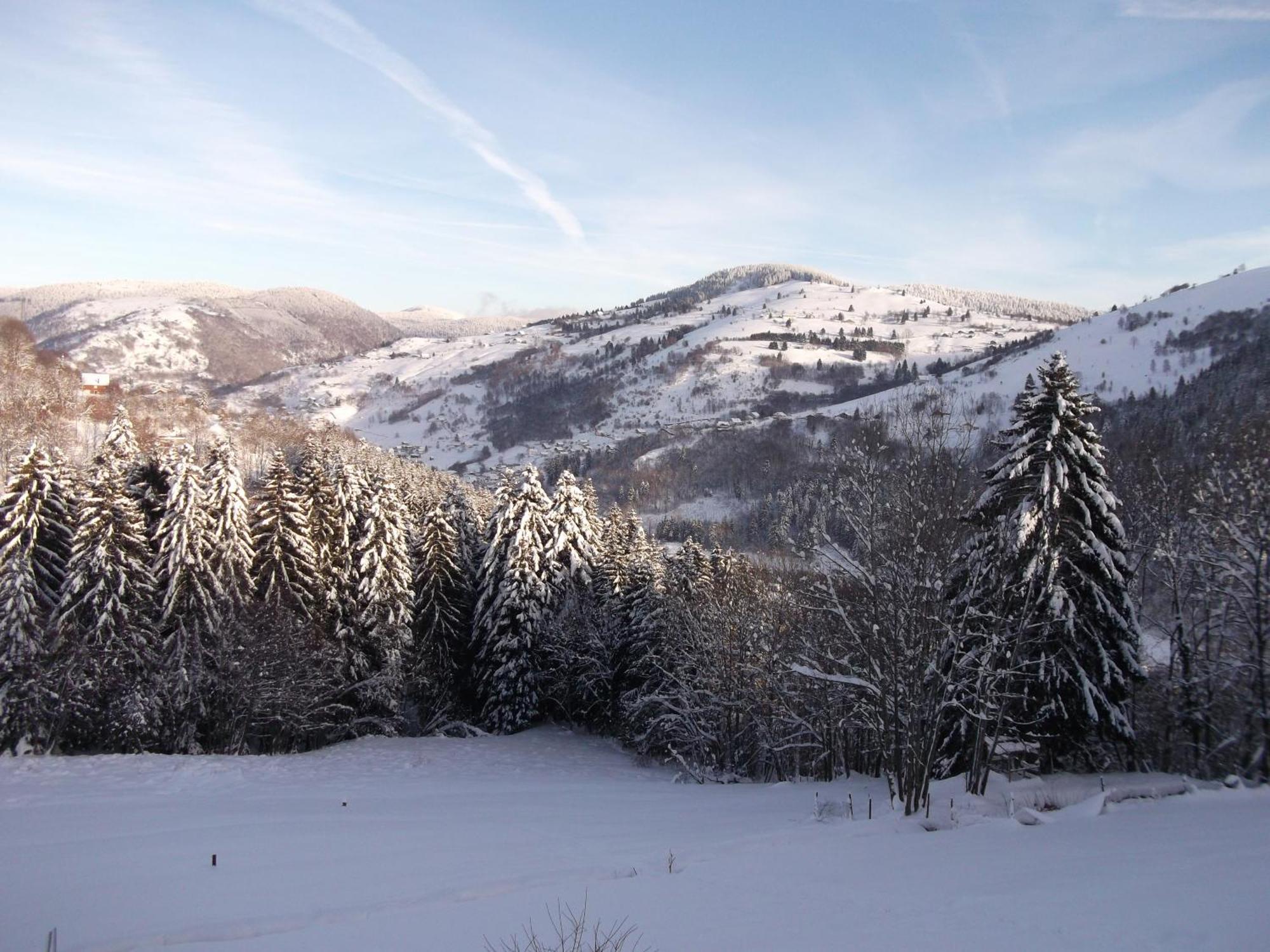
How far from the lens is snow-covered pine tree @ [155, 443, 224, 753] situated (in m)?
26.3

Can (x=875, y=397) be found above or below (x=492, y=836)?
above

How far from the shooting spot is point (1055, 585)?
1698cm

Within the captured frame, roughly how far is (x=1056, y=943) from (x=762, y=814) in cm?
953

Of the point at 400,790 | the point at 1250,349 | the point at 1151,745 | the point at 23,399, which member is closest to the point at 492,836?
the point at 400,790

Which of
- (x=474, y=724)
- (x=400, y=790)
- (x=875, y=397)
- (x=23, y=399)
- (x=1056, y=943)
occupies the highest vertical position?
(x=875, y=397)

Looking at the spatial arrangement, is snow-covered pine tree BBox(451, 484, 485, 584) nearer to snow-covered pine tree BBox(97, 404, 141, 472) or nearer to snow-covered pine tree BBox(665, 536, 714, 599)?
snow-covered pine tree BBox(665, 536, 714, 599)

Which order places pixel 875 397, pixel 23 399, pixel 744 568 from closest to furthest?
1. pixel 744 568
2. pixel 23 399
3. pixel 875 397

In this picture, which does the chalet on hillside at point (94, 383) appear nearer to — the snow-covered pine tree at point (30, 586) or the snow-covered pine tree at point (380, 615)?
the snow-covered pine tree at point (30, 586)

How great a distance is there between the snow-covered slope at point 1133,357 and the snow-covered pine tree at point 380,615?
149m

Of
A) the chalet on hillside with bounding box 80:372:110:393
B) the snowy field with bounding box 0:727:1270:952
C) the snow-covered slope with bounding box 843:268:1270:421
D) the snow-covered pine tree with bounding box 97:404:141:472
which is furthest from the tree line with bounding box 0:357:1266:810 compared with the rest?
the snow-covered slope with bounding box 843:268:1270:421

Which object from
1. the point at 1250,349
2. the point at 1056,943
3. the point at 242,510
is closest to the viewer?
the point at 1056,943

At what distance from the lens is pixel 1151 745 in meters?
22.4

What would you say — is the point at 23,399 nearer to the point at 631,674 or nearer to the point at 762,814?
the point at 631,674

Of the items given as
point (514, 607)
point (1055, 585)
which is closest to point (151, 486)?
point (514, 607)
